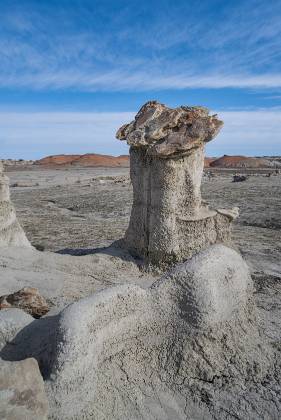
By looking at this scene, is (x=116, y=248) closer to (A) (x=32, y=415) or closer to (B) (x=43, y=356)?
(B) (x=43, y=356)

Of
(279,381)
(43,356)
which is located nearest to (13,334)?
(43,356)

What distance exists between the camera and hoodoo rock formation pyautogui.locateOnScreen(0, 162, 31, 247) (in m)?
5.70

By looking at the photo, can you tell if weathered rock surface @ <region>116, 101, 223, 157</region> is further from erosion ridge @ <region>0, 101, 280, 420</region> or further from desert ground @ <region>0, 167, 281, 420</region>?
erosion ridge @ <region>0, 101, 280, 420</region>

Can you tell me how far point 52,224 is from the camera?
37.7 ft

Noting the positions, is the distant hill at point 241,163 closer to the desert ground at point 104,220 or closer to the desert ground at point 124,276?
the desert ground at point 104,220

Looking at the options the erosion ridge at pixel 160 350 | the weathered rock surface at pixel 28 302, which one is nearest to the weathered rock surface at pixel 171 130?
the erosion ridge at pixel 160 350

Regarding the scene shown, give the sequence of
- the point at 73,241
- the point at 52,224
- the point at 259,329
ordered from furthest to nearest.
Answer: the point at 52,224 < the point at 73,241 < the point at 259,329

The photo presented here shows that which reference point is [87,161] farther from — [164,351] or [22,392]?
[22,392]

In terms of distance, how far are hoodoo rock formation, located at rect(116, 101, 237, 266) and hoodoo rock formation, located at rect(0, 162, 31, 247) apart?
1.46 meters

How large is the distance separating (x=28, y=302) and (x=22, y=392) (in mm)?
1399

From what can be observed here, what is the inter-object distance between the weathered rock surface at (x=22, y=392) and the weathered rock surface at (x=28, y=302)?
1.21 m

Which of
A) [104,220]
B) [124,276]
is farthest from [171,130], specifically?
[104,220]

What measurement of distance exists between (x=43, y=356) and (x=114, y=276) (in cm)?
251

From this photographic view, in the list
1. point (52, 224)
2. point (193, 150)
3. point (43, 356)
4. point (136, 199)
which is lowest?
point (52, 224)
